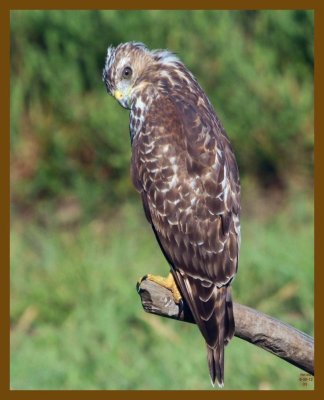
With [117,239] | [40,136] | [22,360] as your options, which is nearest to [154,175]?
[22,360]

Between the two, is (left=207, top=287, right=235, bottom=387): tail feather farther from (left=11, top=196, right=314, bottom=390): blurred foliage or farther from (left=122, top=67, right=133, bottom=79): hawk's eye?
(left=11, top=196, right=314, bottom=390): blurred foliage

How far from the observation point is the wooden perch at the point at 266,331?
5020mm

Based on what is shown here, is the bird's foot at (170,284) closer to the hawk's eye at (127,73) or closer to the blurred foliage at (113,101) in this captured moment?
the hawk's eye at (127,73)

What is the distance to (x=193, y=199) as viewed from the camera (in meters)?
5.32

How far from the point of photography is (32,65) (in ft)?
33.4

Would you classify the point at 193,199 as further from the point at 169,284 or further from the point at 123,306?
the point at 123,306

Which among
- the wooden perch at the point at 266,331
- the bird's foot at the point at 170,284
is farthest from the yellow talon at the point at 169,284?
the wooden perch at the point at 266,331

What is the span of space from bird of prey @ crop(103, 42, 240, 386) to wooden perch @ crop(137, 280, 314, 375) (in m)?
0.09

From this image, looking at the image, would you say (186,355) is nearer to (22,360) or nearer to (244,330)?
(22,360)

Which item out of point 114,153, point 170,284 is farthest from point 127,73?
point 114,153

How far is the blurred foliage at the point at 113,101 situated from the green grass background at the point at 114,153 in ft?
0.04

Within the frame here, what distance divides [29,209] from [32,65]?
1287mm

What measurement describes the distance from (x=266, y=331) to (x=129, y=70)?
1.60 m

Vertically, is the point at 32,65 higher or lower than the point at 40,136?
higher
